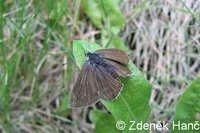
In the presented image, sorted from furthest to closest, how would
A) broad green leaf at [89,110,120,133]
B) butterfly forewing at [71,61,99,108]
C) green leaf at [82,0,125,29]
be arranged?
1. green leaf at [82,0,125,29]
2. broad green leaf at [89,110,120,133]
3. butterfly forewing at [71,61,99,108]

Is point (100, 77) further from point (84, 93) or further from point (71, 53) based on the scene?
point (71, 53)

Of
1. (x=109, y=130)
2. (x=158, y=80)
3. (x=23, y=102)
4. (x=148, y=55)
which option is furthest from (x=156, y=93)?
(x=23, y=102)

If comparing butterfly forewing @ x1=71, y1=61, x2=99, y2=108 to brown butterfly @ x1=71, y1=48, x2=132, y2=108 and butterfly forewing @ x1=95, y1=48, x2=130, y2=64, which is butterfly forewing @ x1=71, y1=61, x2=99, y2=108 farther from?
butterfly forewing @ x1=95, y1=48, x2=130, y2=64

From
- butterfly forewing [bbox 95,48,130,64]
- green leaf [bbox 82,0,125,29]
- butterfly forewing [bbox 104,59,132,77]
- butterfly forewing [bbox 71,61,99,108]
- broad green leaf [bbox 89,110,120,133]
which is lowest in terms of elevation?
broad green leaf [bbox 89,110,120,133]

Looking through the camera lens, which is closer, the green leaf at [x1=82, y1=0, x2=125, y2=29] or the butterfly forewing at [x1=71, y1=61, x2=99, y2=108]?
the butterfly forewing at [x1=71, y1=61, x2=99, y2=108]

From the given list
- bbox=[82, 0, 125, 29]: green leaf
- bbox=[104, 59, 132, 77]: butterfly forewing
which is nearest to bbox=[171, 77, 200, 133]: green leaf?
bbox=[104, 59, 132, 77]: butterfly forewing
